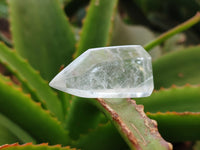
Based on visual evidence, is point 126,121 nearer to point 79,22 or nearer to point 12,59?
point 12,59

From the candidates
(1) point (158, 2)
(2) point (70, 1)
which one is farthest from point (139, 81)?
(1) point (158, 2)

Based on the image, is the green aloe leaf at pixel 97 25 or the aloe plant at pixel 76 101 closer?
the aloe plant at pixel 76 101

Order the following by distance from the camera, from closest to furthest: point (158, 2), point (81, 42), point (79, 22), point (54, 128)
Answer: point (54, 128)
point (81, 42)
point (158, 2)
point (79, 22)

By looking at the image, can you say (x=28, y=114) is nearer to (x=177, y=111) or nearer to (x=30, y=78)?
(x=30, y=78)

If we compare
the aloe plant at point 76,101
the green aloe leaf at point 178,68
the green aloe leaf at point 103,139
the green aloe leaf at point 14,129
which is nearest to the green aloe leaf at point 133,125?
the aloe plant at point 76,101

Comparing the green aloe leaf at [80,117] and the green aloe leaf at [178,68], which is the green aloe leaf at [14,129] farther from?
the green aloe leaf at [178,68]

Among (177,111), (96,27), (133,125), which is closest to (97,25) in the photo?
(96,27)

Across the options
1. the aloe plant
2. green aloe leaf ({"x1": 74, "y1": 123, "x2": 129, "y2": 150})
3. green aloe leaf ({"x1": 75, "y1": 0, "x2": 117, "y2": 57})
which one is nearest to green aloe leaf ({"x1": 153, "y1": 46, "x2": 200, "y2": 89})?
the aloe plant
